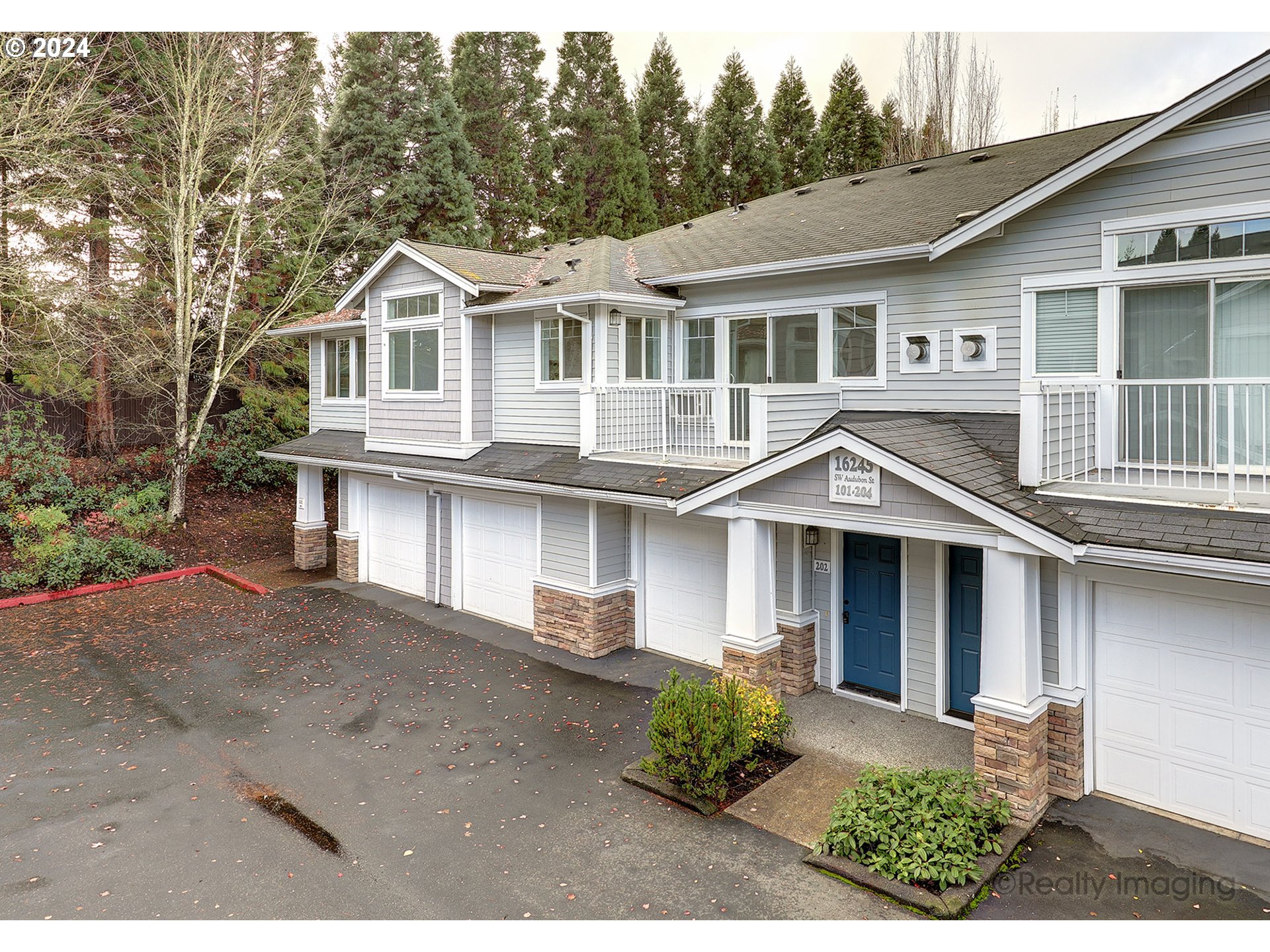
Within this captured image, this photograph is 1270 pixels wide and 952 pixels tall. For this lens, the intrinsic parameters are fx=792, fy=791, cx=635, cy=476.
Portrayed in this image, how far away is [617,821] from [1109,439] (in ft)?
20.5

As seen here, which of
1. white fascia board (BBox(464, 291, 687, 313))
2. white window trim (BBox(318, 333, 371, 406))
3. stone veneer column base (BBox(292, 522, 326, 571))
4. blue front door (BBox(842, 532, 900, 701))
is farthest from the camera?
stone veneer column base (BBox(292, 522, 326, 571))

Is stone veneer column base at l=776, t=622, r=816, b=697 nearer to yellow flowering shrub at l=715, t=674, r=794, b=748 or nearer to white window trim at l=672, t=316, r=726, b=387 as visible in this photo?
yellow flowering shrub at l=715, t=674, r=794, b=748

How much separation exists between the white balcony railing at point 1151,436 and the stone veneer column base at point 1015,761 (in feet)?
7.28

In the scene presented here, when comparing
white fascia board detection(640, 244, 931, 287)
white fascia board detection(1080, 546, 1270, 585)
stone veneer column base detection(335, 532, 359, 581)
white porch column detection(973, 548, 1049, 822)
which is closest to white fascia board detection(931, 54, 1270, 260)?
white fascia board detection(640, 244, 931, 287)

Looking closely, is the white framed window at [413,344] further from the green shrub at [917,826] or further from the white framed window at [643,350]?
the green shrub at [917,826]

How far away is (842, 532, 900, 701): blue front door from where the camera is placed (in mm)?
9508

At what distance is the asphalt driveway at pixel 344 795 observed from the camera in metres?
6.02

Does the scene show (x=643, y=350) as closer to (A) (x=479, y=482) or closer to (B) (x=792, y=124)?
(A) (x=479, y=482)

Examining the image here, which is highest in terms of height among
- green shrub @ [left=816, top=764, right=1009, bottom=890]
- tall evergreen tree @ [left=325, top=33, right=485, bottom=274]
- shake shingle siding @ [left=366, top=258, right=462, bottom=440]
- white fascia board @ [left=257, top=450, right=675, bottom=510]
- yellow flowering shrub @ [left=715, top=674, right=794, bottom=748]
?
tall evergreen tree @ [left=325, top=33, right=485, bottom=274]

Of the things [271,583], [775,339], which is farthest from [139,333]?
[775,339]

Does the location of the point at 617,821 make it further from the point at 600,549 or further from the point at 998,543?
the point at 600,549

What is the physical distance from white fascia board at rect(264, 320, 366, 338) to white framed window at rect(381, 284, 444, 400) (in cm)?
137

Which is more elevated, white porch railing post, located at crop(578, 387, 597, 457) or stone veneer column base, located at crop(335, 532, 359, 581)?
white porch railing post, located at crop(578, 387, 597, 457)

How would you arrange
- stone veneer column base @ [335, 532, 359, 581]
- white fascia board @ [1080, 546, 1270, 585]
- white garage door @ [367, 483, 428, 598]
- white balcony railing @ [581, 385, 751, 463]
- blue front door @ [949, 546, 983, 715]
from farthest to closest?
stone veneer column base @ [335, 532, 359, 581]
white garage door @ [367, 483, 428, 598]
white balcony railing @ [581, 385, 751, 463]
blue front door @ [949, 546, 983, 715]
white fascia board @ [1080, 546, 1270, 585]
